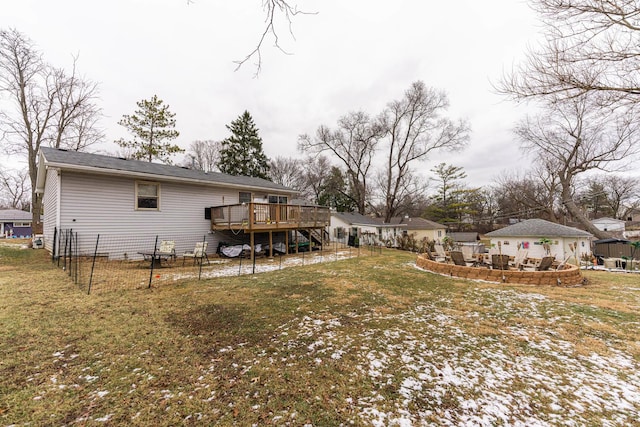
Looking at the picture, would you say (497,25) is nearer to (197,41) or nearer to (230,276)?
(197,41)

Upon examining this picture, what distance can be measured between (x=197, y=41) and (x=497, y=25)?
6.06 m

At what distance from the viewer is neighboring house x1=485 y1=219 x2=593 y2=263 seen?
16.9 metres

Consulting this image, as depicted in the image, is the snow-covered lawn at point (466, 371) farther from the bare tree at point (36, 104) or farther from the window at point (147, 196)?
the bare tree at point (36, 104)

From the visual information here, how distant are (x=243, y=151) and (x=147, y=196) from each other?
70.8 ft

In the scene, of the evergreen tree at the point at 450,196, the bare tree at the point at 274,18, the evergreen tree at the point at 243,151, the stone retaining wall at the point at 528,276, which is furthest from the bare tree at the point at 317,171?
the bare tree at the point at 274,18

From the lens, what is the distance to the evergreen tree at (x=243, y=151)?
3069cm

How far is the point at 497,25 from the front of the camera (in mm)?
5332

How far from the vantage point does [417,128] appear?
2669cm

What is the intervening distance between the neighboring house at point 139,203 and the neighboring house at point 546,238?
1499 centimetres

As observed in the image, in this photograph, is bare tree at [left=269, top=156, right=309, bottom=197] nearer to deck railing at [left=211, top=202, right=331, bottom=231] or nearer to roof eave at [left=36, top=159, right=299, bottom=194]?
roof eave at [left=36, top=159, right=299, bottom=194]

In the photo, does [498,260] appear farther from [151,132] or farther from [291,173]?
[291,173]

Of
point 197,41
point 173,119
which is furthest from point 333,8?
point 173,119

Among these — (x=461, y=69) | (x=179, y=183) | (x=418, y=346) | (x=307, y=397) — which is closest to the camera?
(x=307, y=397)

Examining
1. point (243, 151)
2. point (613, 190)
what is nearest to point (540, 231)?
point (243, 151)
